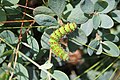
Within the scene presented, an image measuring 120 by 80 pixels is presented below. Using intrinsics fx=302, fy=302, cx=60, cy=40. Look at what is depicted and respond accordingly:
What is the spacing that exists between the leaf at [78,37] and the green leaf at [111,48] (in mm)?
107

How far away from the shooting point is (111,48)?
1.11m

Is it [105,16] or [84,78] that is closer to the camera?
[105,16]

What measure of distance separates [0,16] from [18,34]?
0.15m

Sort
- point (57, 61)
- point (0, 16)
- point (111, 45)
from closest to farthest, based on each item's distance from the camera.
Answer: point (0, 16)
point (111, 45)
point (57, 61)

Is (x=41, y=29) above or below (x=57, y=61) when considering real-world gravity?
above

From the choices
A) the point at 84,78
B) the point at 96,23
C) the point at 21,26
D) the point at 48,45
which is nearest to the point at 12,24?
the point at 21,26

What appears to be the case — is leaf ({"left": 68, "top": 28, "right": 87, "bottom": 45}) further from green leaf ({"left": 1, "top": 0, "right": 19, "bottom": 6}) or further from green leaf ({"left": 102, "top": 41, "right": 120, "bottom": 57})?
green leaf ({"left": 1, "top": 0, "right": 19, "bottom": 6})

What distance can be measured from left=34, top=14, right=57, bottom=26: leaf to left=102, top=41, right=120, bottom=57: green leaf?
0.78 feet

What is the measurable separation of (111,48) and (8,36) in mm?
376

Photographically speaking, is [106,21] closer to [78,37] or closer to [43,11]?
[78,37]

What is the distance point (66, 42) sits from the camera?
1152mm

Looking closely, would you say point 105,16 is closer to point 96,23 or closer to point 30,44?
point 96,23

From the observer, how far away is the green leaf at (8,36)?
1039 mm

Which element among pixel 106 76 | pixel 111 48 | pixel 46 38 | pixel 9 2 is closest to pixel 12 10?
pixel 9 2
